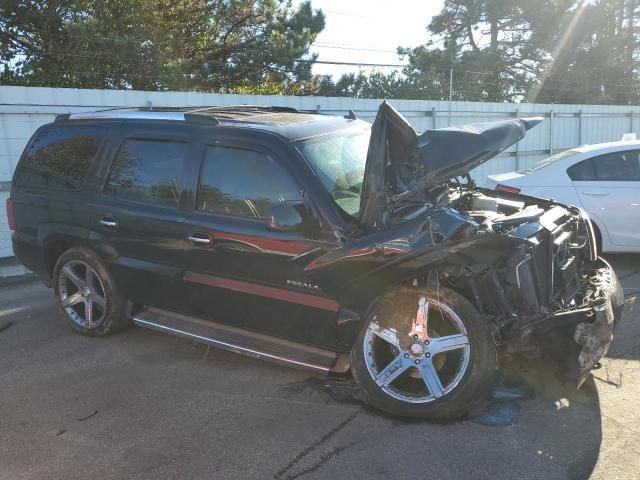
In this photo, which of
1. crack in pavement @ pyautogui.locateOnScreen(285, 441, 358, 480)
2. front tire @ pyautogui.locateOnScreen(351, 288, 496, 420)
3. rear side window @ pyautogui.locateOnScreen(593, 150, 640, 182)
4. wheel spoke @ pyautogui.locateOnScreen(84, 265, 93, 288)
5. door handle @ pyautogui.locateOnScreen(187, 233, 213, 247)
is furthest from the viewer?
rear side window @ pyautogui.locateOnScreen(593, 150, 640, 182)

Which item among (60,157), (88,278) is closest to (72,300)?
(88,278)

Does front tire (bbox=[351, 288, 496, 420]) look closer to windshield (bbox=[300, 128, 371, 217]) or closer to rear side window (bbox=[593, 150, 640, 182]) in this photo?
windshield (bbox=[300, 128, 371, 217])

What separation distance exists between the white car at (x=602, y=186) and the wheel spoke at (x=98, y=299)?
4584mm

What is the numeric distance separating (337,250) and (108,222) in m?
2.14

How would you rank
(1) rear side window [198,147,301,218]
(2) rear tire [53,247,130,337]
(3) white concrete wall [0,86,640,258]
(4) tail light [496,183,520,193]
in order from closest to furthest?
(1) rear side window [198,147,301,218] → (2) rear tire [53,247,130,337] → (4) tail light [496,183,520,193] → (3) white concrete wall [0,86,640,258]

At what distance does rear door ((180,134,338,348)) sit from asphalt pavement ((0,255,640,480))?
0.46m

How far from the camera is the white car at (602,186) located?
669 centimetres

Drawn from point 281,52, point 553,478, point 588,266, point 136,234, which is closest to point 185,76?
point 281,52

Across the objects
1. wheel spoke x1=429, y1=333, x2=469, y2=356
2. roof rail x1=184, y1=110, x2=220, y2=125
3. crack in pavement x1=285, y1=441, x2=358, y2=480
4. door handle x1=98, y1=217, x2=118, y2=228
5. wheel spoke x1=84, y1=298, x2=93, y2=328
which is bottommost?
crack in pavement x1=285, y1=441, x2=358, y2=480

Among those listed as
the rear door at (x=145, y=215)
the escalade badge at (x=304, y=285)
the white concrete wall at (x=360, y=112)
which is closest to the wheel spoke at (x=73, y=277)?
the rear door at (x=145, y=215)

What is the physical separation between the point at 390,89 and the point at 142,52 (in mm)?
14177

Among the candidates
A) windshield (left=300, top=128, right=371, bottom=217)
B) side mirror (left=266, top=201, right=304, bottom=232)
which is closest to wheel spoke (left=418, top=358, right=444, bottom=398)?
windshield (left=300, top=128, right=371, bottom=217)

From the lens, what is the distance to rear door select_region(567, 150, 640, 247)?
6668 millimetres

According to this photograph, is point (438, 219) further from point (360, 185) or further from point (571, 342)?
point (571, 342)
